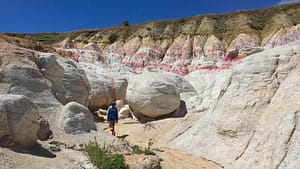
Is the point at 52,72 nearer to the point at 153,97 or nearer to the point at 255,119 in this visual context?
the point at 153,97

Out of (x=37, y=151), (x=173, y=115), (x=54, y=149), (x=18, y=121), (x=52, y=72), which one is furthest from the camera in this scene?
(x=173, y=115)

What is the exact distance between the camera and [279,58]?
11.3 meters

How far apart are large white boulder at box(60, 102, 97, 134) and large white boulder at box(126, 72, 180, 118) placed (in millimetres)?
Result: 5598

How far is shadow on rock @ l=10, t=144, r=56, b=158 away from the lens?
7.88 m

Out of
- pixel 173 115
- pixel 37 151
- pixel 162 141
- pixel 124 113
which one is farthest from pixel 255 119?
pixel 124 113

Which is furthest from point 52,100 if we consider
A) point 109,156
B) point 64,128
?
point 109,156

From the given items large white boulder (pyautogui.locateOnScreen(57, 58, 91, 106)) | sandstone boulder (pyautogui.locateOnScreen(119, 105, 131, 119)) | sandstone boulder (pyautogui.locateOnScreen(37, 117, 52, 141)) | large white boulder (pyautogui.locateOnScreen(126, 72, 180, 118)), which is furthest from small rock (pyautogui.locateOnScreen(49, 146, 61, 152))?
sandstone boulder (pyautogui.locateOnScreen(119, 105, 131, 119))

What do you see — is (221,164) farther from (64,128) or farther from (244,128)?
(64,128)

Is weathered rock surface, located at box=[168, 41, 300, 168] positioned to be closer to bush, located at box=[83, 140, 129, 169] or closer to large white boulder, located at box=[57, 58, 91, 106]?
bush, located at box=[83, 140, 129, 169]

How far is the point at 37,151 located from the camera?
8211 millimetres

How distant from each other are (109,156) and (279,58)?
5594 millimetres

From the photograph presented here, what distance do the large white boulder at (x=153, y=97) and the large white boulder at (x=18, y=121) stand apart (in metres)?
8.18

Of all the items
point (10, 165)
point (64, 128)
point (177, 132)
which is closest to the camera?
point (10, 165)

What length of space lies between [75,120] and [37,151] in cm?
223
